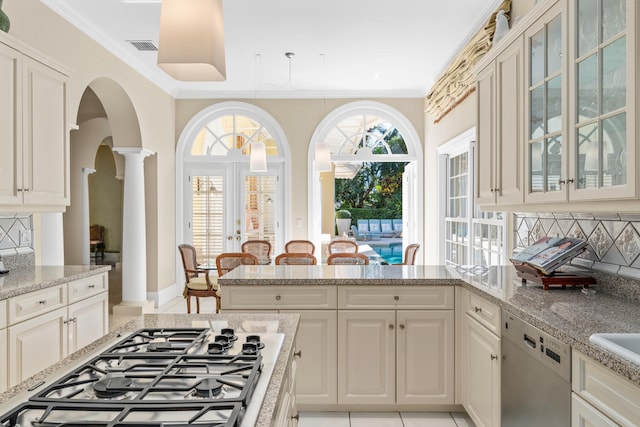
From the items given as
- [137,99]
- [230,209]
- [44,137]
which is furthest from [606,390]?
[230,209]

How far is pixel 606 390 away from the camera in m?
1.31

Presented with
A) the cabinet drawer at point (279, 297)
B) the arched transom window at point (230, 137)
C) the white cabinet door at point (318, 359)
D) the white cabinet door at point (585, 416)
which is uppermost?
Result: the arched transom window at point (230, 137)

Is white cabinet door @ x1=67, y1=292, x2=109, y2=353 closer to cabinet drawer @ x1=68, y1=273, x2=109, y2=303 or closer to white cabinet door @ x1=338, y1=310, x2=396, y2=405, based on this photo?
cabinet drawer @ x1=68, y1=273, x2=109, y2=303

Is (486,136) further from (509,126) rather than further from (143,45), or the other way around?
(143,45)

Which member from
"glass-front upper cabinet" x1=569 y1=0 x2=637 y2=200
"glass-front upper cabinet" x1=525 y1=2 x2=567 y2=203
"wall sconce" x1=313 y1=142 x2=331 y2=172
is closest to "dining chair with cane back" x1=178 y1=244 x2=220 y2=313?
"wall sconce" x1=313 y1=142 x2=331 y2=172

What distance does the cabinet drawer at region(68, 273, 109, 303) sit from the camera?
2932 mm

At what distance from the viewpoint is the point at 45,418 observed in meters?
0.81

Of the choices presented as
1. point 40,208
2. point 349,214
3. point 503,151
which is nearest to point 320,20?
point 503,151

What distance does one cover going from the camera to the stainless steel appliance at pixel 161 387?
0.83 meters

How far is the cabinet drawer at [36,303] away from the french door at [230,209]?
13.1ft

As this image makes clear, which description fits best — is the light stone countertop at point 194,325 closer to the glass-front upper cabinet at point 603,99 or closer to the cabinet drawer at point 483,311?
the cabinet drawer at point 483,311

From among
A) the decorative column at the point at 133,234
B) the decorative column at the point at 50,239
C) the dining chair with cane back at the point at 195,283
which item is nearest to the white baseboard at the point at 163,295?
the decorative column at the point at 133,234

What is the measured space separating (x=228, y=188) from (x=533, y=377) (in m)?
5.68

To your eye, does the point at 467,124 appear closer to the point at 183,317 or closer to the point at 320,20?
the point at 320,20
